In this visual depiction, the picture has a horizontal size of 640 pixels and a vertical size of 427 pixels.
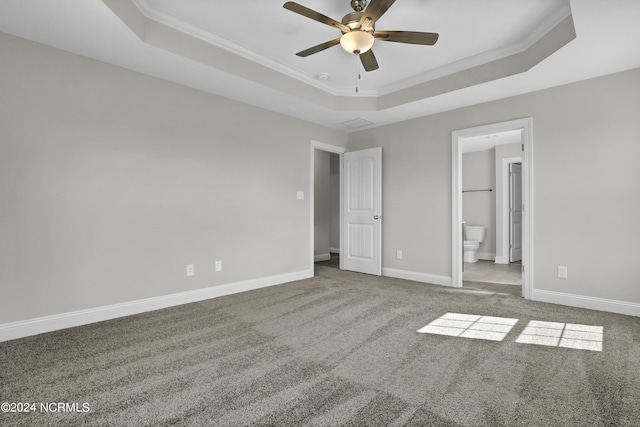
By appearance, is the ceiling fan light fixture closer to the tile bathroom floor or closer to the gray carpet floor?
the gray carpet floor

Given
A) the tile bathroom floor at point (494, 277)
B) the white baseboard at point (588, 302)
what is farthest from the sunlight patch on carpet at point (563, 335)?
the tile bathroom floor at point (494, 277)

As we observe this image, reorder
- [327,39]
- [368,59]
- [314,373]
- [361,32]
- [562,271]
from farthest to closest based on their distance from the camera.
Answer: [562,271]
[327,39]
[368,59]
[361,32]
[314,373]

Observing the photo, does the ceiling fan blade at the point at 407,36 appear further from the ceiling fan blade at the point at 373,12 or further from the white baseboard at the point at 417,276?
the white baseboard at the point at 417,276

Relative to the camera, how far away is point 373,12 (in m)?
2.15

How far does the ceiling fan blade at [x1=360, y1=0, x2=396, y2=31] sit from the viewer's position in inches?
80.0

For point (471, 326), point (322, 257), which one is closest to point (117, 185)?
point (471, 326)

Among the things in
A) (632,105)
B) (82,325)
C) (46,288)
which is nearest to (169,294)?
(82,325)

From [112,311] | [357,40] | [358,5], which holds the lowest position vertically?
[112,311]

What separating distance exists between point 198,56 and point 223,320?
8.26 ft

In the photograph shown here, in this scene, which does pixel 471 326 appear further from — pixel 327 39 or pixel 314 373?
pixel 327 39

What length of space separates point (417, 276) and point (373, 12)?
140 inches

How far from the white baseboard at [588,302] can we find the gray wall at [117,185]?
3.31 m

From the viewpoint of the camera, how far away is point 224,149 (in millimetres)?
3861

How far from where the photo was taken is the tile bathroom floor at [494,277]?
4.19m
